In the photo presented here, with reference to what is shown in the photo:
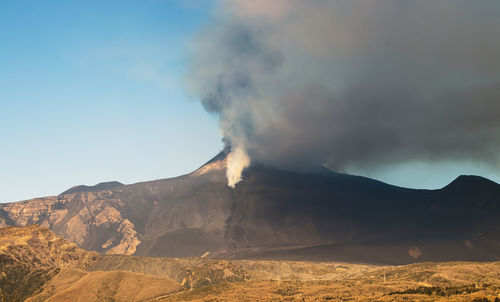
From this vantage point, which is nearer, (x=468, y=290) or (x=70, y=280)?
(x=468, y=290)

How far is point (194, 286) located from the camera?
19825 centimetres

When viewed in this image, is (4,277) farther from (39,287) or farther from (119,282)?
(119,282)

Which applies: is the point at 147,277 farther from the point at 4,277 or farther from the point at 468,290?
the point at 468,290

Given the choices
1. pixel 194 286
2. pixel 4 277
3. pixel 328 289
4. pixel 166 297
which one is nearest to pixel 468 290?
pixel 328 289

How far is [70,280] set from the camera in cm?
18400

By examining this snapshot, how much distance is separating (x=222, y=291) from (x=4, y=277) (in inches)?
3058

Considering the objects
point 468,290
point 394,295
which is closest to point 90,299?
point 394,295

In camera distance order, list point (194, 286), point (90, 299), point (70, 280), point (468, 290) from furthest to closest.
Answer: point (194, 286), point (70, 280), point (90, 299), point (468, 290)

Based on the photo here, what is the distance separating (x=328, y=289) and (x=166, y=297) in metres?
52.5

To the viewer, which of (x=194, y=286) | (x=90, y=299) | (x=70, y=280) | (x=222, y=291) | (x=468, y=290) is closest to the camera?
(x=468, y=290)

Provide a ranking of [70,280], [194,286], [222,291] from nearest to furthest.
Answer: [222,291] < [70,280] < [194,286]

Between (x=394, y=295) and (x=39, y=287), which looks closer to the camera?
(x=394, y=295)

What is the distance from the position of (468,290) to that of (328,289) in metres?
51.8

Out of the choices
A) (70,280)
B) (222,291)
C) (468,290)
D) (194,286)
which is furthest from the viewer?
(194,286)
